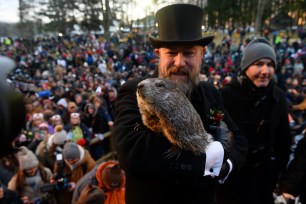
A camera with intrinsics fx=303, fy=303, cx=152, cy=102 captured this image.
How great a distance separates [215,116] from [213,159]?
27 centimetres

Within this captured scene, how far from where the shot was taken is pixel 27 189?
13.1 ft

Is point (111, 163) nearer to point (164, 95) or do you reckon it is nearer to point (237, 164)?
point (237, 164)

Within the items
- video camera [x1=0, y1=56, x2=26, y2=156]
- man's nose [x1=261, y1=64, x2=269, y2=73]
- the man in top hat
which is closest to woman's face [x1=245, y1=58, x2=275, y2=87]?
man's nose [x1=261, y1=64, x2=269, y2=73]

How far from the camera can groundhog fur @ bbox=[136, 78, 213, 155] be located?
4.71 feet

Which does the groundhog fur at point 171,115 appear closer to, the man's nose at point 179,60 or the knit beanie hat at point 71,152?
the man's nose at point 179,60

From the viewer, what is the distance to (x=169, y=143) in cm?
150

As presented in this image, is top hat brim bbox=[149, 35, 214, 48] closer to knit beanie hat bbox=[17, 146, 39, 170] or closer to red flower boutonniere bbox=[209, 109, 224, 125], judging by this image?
red flower boutonniere bbox=[209, 109, 224, 125]

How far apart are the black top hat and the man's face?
43 millimetres

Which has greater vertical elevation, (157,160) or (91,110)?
(157,160)

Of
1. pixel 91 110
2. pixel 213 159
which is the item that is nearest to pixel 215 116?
pixel 213 159

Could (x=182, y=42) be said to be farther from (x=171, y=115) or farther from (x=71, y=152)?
(x=71, y=152)

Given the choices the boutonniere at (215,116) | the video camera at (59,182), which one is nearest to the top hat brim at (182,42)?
the boutonniere at (215,116)

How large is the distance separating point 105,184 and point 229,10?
116ft

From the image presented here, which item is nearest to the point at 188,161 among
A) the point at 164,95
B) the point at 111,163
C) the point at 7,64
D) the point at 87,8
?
the point at 164,95
